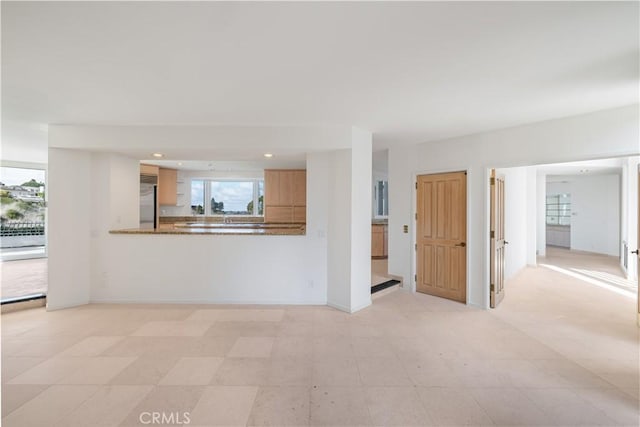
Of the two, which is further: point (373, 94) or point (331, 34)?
point (373, 94)

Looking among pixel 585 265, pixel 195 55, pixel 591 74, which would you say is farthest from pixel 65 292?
pixel 585 265

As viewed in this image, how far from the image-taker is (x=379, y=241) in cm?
741

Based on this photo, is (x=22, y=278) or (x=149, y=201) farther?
(x=149, y=201)

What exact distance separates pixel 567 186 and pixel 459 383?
35.5ft

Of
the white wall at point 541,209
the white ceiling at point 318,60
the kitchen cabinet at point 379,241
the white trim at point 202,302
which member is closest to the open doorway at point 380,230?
the kitchen cabinet at point 379,241

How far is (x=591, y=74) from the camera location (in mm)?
2307

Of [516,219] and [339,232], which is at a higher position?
[516,219]

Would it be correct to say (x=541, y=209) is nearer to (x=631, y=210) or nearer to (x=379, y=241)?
(x=631, y=210)

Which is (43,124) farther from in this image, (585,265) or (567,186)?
(567,186)

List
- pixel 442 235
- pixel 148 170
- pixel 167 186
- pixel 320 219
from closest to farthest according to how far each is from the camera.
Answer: pixel 320 219
pixel 442 235
pixel 148 170
pixel 167 186

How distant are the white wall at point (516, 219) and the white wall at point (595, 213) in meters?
3.85

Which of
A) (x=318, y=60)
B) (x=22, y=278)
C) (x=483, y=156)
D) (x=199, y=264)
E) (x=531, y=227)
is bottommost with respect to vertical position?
(x=22, y=278)
